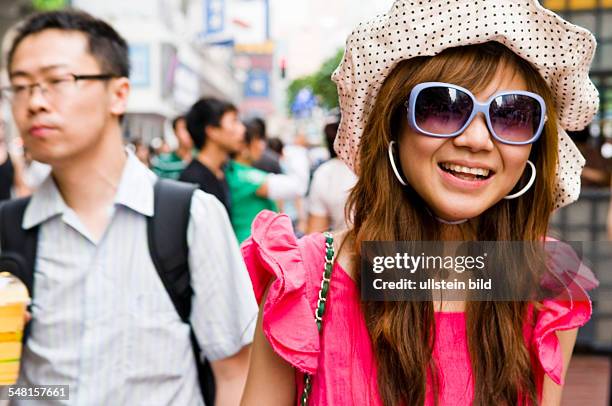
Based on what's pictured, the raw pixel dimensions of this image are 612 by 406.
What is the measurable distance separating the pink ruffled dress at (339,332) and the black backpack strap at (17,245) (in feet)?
2.87

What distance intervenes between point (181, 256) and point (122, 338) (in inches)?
10.9

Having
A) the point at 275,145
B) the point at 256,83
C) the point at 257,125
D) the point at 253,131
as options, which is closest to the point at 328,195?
the point at 253,131

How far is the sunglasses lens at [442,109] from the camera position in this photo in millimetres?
1526

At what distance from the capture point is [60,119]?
7.58 ft

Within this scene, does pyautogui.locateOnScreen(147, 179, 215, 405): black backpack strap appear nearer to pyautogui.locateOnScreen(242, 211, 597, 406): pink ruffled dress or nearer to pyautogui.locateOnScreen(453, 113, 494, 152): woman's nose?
pyautogui.locateOnScreen(242, 211, 597, 406): pink ruffled dress

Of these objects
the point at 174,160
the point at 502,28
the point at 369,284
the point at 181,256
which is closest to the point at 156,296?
the point at 181,256

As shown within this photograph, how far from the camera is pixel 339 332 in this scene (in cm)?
161

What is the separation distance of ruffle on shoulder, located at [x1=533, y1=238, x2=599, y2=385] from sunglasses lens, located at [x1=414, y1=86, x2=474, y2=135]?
0.40 meters

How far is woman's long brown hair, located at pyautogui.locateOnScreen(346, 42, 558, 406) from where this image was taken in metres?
1.55

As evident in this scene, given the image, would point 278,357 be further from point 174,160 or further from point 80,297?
point 174,160

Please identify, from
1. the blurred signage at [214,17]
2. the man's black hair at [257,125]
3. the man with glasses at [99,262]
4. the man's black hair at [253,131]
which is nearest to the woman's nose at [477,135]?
the man with glasses at [99,262]

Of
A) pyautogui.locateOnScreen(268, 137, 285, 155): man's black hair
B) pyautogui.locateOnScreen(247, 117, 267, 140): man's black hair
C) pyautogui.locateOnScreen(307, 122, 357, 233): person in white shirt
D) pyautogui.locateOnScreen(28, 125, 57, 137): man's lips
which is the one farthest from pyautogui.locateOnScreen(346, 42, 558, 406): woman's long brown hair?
pyautogui.locateOnScreen(268, 137, 285, 155): man's black hair

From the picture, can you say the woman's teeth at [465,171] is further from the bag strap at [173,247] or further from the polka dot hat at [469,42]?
the bag strap at [173,247]

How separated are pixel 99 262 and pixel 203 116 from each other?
11.0ft
